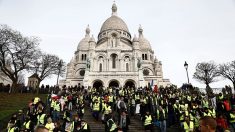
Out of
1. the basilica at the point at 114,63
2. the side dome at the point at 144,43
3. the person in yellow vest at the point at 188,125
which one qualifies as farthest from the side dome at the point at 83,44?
the person in yellow vest at the point at 188,125

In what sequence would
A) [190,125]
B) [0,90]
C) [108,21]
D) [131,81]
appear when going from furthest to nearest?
[108,21], [131,81], [0,90], [190,125]

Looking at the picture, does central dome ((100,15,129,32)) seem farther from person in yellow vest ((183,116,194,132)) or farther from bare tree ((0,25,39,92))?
person in yellow vest ((183,116,194,132))

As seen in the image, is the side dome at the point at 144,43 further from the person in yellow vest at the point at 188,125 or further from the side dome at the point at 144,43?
the person in yellow vest at the point at 188,125

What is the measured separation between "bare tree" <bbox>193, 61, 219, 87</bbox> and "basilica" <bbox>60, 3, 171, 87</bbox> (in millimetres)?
7881

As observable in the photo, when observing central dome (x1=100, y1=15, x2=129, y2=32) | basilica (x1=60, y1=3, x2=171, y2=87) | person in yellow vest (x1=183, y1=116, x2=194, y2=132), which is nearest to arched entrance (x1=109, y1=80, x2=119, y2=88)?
basilica (x1=60, y1=3, x2=171, y2=87)

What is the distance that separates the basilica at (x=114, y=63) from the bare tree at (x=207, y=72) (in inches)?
310

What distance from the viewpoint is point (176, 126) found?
14219 millimetres

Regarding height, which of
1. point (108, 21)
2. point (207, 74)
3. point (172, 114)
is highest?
point (108, 21)

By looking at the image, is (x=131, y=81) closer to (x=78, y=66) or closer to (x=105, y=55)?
(x=105, y=55)

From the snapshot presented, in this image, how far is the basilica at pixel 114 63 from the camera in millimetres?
40562

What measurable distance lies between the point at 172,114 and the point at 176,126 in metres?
1.10

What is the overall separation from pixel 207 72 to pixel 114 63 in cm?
2355

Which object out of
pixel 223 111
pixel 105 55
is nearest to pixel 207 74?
pixel 105 55

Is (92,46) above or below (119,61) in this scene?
above
